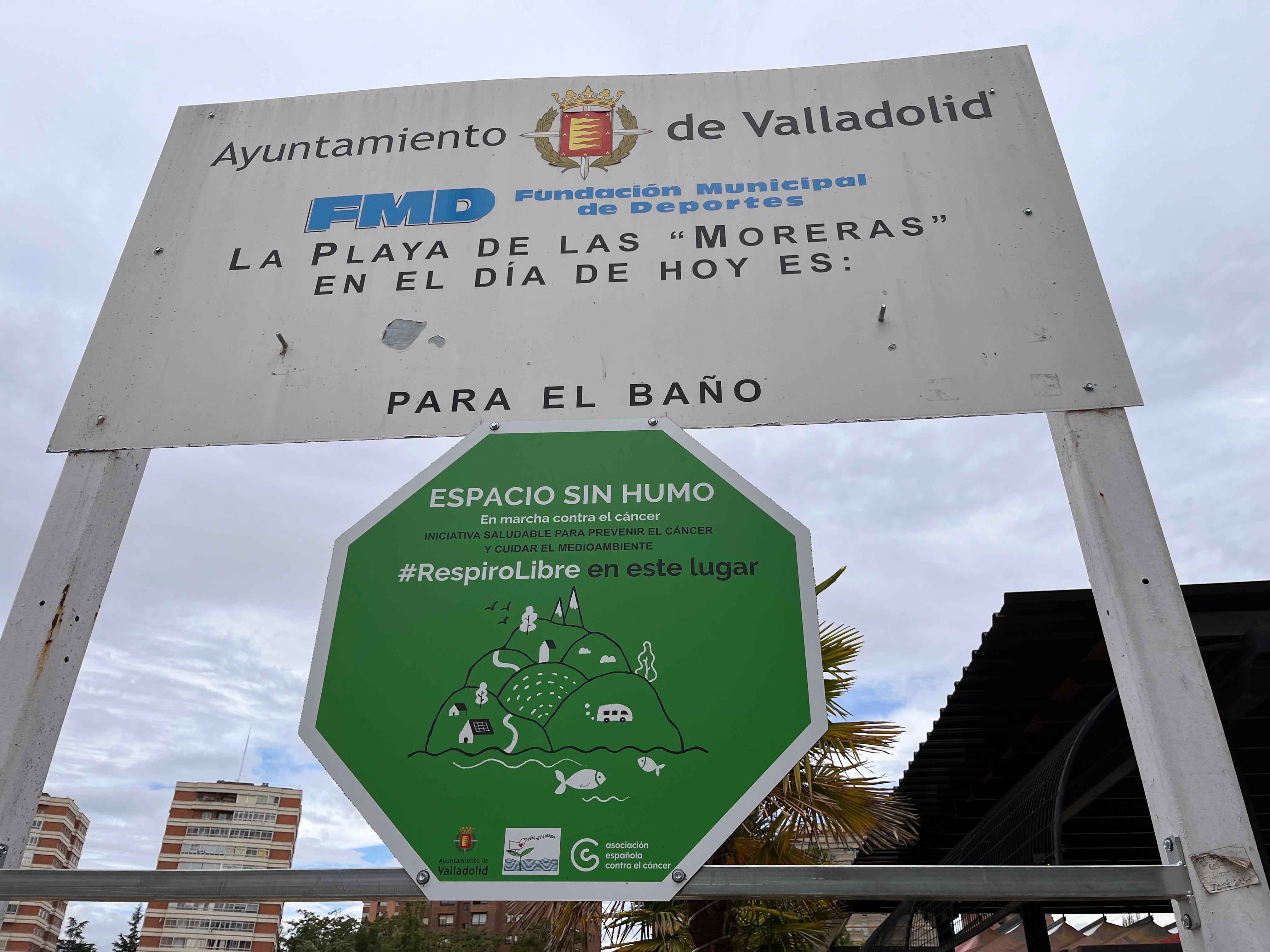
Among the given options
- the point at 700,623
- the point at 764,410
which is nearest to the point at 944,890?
the point at 700,623

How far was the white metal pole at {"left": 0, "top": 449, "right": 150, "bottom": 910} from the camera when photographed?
236 cm

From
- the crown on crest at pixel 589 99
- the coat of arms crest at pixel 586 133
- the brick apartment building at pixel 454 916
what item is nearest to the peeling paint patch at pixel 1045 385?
the coat of arms crest at pixel 586 133

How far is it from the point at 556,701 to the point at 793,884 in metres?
0.68

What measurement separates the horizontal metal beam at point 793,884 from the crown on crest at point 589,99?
2.88 m

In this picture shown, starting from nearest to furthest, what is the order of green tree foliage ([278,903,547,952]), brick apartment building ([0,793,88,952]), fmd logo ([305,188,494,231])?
fmd logo ([305,188,494,231]), green tree foliage ([278,903,547,952]), brick apartment building ([0,793,88,952])

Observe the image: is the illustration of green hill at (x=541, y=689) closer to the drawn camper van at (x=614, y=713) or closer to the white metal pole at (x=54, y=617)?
the drawn camper van at (x=614, y=713)

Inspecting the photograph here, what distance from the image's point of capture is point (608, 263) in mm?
3082

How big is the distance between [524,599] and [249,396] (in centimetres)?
135

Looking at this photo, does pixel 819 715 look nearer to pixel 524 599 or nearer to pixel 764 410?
pixel 524 599

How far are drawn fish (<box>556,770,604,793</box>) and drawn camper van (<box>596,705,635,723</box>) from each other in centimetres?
13

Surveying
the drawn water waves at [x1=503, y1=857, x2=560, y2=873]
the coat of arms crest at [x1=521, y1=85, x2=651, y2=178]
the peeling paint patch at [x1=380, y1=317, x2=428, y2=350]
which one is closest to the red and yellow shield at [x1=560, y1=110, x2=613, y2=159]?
the coat of arms crest at [x1=521, y1=85, x2=651, y2=178]

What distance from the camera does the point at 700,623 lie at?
86.5 inches

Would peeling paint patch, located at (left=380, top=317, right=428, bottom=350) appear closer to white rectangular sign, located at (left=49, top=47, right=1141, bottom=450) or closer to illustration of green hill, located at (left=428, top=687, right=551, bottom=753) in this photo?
white rectangular sign, located at (left=49, top=47, right=1141, bottom=450)

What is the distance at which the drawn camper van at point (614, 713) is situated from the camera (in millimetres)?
2082
